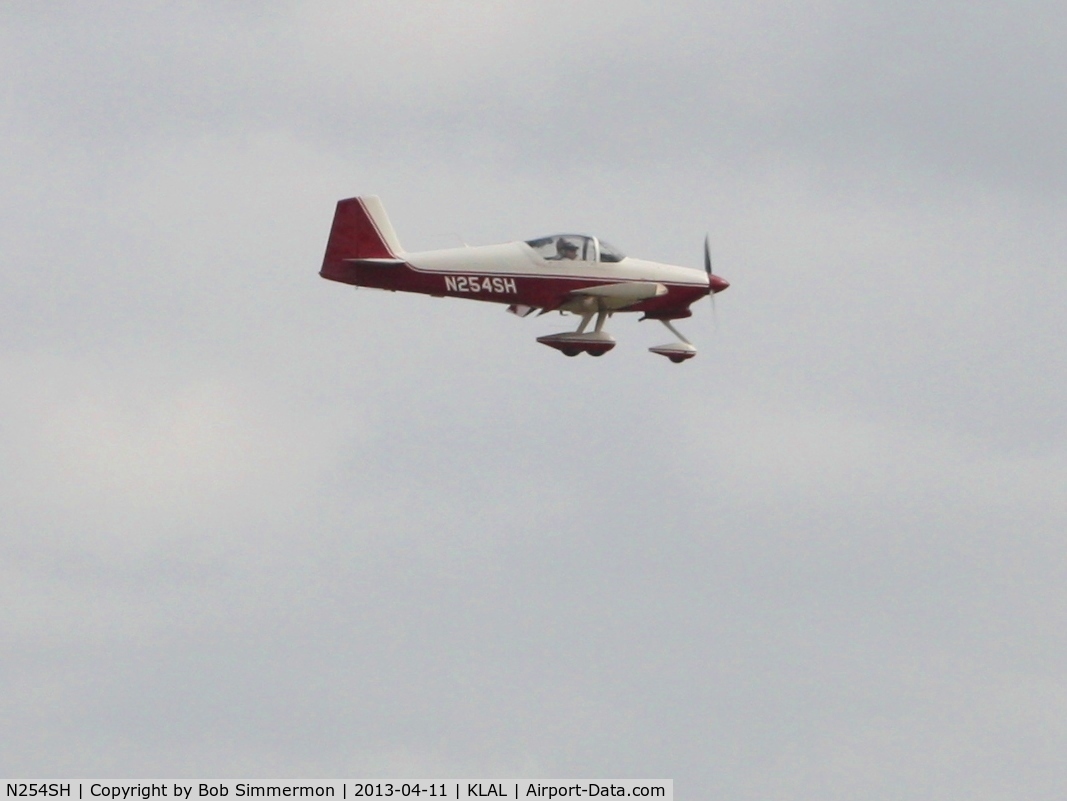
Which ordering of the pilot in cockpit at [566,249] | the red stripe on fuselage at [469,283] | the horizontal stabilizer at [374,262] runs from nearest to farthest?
the horizontal stabilizer at [374,262] < the red stripe on fuselage at [469,283] < the pilot in cockpit at [566,249]

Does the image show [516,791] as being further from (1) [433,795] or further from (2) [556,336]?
(2) [556,336]

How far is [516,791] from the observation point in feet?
151

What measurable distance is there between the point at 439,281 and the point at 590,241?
13.1 ft

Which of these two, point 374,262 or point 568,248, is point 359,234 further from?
point 568,248

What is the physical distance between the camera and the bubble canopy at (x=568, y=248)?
5488 centimetres

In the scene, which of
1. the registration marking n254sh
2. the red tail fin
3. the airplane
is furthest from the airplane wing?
the red tail fin

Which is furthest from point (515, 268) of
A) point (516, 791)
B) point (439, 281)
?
point (516, 791)

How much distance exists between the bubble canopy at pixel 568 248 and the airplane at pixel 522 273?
2cm

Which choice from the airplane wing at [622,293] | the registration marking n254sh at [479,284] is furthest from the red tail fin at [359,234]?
the airplane wing at [622,293]

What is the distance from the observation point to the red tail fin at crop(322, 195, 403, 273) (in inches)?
2131

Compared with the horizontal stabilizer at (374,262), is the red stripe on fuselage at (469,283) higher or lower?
lower

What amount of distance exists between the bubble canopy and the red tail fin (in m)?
3.53

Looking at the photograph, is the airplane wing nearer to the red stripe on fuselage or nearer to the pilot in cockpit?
the red stripe on fuselage

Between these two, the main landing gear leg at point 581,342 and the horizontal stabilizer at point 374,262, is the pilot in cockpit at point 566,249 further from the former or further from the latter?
the horizontal stabilizer at point 374,262
